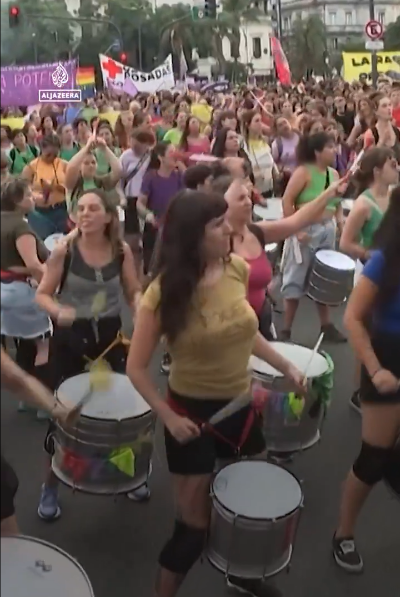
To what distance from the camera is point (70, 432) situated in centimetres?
287

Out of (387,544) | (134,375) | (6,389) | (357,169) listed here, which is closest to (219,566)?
(134,375)

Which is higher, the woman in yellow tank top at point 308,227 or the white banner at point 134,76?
the white banner at point 134,76

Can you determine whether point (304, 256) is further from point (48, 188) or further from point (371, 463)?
point (371, 463)

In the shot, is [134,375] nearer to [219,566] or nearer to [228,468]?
[228,468]

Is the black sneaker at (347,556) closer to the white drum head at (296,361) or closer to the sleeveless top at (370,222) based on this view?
the white drum head at (296,361)

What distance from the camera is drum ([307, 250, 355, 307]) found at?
5.31 metres

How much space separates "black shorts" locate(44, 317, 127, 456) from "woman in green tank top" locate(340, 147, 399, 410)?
1629mm

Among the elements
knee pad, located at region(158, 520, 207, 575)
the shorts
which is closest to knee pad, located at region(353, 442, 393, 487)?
knee pad, located at region(158, 520, 207, 575)

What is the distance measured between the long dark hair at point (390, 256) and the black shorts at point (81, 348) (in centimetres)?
132

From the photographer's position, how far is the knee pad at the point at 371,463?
294cm

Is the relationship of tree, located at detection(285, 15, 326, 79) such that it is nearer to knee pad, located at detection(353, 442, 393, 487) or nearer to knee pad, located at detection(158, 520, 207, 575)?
knee pad, located at detection(353, 442, 393, 487)

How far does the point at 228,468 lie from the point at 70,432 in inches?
25.1

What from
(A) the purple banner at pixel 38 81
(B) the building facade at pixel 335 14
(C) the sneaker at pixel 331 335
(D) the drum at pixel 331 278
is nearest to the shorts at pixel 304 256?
(D) the drum at pixel 331 278

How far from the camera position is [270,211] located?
6.30 meters
